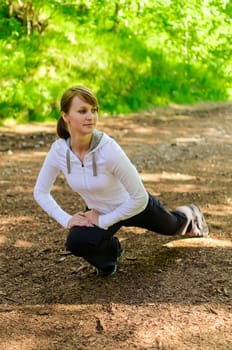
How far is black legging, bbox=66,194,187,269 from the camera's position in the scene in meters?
3.27

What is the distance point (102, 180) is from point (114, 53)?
783cm

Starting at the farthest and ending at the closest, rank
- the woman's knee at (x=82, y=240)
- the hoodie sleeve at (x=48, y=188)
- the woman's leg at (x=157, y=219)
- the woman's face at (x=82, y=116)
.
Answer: the woman's leg at (x=157, y=219)
the hoodie sleeve at (x=48, y=188)
the woman's knee at (x=82, y=240)
the woman's face at (x=82, y=116)

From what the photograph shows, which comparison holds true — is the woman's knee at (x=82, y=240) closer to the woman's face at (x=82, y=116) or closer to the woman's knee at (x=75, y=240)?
the woman's knee at (x=75, y=240)

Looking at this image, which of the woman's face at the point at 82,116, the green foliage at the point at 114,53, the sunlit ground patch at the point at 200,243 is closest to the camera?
the woman's face at the point at 82,116

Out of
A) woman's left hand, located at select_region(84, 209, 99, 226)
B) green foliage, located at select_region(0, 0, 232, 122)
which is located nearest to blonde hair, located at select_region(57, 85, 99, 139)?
woman's left hand, located at select_region(84, 209, 99, 226)

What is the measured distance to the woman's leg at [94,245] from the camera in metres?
3.26

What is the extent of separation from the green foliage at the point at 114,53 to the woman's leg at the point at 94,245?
5.87 meters

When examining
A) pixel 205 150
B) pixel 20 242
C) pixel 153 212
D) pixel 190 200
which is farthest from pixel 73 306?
pixel 205 150

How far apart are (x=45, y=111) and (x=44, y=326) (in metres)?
6.61

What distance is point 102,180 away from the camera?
10.5 ft

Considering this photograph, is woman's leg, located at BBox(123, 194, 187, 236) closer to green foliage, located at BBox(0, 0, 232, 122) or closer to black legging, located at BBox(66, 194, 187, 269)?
black legging, located at BBox(66, 194, 187, 269)

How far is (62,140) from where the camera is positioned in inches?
131

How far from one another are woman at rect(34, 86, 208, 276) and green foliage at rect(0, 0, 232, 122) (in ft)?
19.0

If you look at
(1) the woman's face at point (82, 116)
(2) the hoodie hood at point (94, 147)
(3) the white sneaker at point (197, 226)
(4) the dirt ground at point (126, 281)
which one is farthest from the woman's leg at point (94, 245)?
(3) the white sneaker at point (197, 226)
